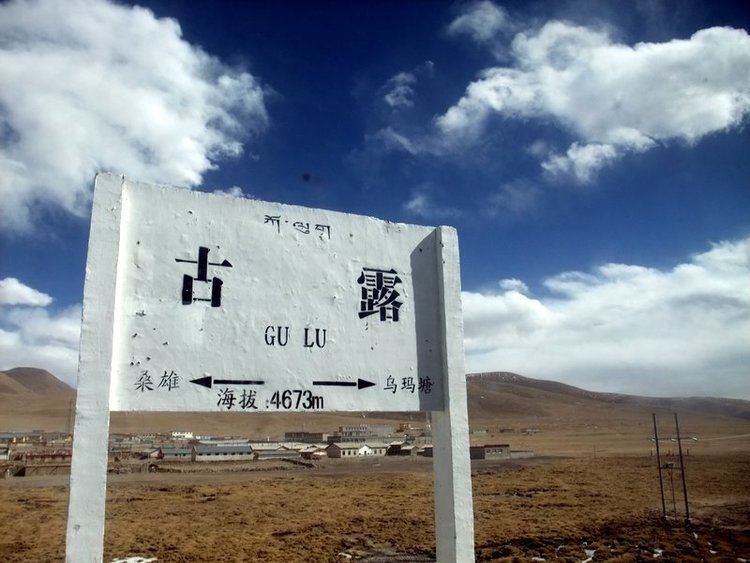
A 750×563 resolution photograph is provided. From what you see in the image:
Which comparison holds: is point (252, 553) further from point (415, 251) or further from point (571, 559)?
point (415, 251)

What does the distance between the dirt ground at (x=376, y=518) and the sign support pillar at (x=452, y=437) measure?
378 inches

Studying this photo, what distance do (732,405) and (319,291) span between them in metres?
215

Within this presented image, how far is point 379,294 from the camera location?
15.4 feet

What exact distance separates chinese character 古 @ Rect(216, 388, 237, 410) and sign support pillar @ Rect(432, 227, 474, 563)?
169 cm

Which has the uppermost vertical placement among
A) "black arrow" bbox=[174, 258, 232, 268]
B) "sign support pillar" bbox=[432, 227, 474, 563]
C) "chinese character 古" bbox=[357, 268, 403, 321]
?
"black arrow" bbox=[174, 258, 232, 268]

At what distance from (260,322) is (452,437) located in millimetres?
1859

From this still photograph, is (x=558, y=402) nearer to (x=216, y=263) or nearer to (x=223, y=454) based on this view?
(x=223, y=454)

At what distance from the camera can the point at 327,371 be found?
171 inches

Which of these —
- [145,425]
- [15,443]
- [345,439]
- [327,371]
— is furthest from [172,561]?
[145,425]

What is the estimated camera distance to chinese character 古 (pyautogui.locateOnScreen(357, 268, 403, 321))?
4.63 m

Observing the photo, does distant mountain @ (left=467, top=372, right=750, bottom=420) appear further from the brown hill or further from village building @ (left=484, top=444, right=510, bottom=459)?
village building @ (left=484, top=444, right=510, bottom=459)

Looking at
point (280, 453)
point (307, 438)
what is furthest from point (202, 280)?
point (307, 438)

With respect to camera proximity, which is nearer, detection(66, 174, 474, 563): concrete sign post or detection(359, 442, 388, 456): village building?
detection(66, 174, 474, 563): concrete sign post

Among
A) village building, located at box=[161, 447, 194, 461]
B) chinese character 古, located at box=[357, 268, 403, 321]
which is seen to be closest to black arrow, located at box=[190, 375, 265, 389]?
chinese character 古, located at box=[357, 268, 403, 321]
